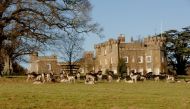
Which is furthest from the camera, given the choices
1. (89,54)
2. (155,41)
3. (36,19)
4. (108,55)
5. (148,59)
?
(89,54)

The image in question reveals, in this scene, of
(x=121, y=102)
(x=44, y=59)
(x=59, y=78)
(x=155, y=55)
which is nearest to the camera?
(x=121, y=102)

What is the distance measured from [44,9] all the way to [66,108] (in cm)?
2871

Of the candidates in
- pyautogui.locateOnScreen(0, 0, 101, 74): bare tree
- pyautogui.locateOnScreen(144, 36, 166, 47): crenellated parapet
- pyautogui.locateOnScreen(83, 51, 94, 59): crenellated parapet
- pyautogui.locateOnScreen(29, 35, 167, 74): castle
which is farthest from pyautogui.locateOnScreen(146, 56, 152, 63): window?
pyautogui.locateOnScreen(0, 0, 101, 74): bare tree

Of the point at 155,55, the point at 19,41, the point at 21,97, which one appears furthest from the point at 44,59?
the point at 21,97

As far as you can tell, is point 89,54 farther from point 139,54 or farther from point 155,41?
point 155,41

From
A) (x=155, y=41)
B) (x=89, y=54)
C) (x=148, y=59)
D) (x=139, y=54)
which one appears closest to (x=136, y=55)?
(x=139, y=54)

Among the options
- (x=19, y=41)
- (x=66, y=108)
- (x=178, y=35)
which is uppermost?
(x=178, y=35)

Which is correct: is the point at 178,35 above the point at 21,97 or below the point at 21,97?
above

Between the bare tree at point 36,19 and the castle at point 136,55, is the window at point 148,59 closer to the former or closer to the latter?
the castle at point 136,55

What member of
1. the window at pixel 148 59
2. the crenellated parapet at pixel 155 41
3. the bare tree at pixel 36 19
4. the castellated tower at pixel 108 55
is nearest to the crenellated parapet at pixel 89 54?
the castellated tower at pixel 108 55

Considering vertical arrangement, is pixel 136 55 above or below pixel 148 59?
above

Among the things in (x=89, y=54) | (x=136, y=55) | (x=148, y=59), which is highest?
(x=89, y=54)

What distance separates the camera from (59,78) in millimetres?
51656

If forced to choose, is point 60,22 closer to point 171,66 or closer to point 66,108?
point 66,108
